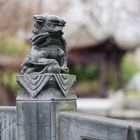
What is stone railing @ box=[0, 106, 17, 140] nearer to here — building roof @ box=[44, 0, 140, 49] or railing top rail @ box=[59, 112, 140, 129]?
railing top rail @ box=[59, 112, 140, 129]

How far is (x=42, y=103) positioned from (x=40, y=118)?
5.6 inches

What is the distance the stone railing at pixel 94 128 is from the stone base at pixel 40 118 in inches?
2.9

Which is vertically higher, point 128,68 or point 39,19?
point 128,68

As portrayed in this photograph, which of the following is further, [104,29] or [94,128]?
[104,29]

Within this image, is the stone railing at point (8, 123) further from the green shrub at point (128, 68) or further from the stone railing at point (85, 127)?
the green shrub at point (128, 68)

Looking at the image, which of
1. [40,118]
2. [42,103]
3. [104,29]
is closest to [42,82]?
[42,103]

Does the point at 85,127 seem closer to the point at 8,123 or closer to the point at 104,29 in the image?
the point at 8,123

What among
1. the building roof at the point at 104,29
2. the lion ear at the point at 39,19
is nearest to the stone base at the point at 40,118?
the lion ear at the point at 39,19

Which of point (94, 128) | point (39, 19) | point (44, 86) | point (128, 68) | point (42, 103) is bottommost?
point (94, 128)

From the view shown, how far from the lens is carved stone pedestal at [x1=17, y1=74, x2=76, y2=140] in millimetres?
5070

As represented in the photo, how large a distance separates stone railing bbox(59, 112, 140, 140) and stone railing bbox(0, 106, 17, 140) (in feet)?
2.10

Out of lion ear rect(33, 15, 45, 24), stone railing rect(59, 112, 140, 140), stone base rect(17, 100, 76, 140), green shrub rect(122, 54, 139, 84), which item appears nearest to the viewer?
stone railing rect(59, 112, 140, 140)

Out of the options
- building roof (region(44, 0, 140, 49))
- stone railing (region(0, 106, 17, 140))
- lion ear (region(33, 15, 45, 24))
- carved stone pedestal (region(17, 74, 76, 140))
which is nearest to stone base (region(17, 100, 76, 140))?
carved stone pedestal (region(17, 74, 76, 140))

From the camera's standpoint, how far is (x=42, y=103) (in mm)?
5070
